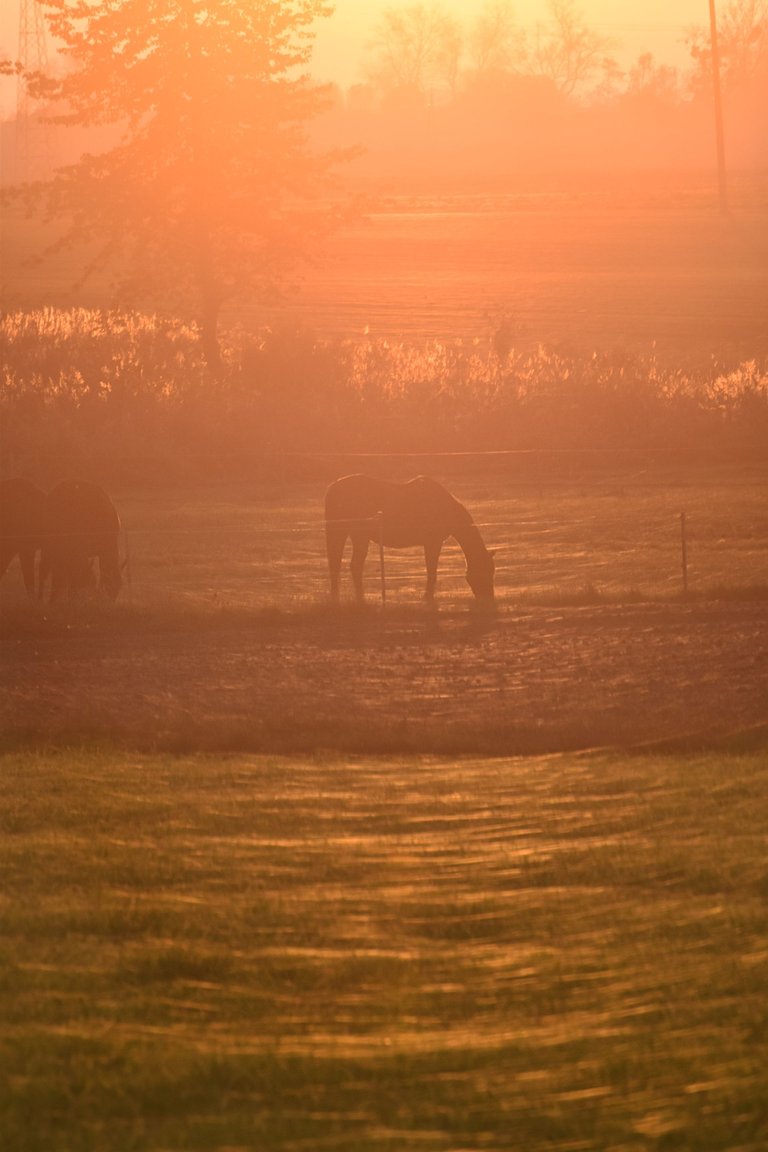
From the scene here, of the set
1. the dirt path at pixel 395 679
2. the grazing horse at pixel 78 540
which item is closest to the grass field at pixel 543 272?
the grazing horse at pixel 78 540

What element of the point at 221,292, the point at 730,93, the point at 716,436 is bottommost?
the point at 716,436

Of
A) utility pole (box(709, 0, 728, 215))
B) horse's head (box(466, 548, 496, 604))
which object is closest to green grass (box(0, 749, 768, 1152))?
horse's head (box(466, 548, 496, 604))

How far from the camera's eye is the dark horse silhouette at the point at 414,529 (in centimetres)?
1836

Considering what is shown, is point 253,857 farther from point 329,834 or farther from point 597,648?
point 597,648

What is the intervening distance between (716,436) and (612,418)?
7.64 feet

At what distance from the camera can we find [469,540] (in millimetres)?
18375

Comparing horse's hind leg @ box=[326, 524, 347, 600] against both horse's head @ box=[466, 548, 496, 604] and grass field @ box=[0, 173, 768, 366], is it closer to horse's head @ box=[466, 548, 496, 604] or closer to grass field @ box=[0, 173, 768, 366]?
horse's head @ box=[466, 548, 496, 604]

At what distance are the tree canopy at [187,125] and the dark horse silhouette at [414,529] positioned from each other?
21.6 metres

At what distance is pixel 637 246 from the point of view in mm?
63875

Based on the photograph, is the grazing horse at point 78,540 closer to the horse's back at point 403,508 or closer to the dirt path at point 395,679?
the dirt path at point 395,679

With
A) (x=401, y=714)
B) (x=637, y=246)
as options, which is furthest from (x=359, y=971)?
(x=637, y=246)

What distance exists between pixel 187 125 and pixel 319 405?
7864 mm

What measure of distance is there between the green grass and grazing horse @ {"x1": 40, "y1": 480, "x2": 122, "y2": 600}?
8982 millimetres

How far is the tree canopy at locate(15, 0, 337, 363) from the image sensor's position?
37531mm
